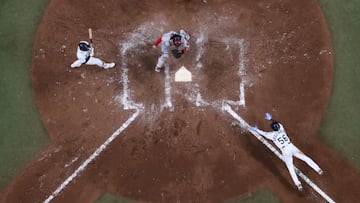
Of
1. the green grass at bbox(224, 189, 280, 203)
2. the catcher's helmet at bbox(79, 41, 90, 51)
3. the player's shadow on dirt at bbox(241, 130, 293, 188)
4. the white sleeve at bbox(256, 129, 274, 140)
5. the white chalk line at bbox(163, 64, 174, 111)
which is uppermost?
the catcher's helmet at bbox(79, 41, 90, 51)

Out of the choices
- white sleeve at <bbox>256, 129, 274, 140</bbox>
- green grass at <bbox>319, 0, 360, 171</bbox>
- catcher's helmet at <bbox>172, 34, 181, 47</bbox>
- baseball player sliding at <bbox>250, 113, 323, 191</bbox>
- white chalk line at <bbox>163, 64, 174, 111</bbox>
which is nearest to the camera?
baseball player sliding at <bbox>250, 113, 323, 191</bbox>

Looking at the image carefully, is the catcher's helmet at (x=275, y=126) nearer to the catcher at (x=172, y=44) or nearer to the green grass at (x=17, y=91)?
the catcher at (x=172, y=44)

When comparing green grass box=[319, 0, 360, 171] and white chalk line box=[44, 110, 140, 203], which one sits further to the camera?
green grass box=[319, 0, 360, 171]

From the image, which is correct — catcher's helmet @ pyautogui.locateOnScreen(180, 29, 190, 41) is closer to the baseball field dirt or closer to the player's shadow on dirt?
the baseball field dirt

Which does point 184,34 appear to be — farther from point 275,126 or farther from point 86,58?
point 275,126

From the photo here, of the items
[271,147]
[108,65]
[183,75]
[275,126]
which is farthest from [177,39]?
[271,147]

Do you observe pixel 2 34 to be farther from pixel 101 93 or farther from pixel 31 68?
pixel 101 93

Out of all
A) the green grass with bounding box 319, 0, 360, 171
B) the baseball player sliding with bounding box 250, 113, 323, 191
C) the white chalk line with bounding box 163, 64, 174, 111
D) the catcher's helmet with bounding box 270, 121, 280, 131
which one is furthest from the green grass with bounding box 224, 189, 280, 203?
the white chalk line with bounding box 163, 64, 174, 111

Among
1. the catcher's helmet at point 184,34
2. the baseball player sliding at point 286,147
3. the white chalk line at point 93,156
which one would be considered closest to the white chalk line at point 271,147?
the baseball player sliding at point 286,147

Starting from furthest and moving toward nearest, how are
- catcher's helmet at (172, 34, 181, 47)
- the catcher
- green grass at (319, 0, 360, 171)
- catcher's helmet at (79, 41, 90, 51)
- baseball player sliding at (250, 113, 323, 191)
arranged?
green grass at (319, 0, 360, 171) < catcher's helmet at (79, 41, 90, 51) < the catcher < catcher's helmet at (172, 34, 181, 47) < baseball player sliding at (250, 113, 323, 191)
